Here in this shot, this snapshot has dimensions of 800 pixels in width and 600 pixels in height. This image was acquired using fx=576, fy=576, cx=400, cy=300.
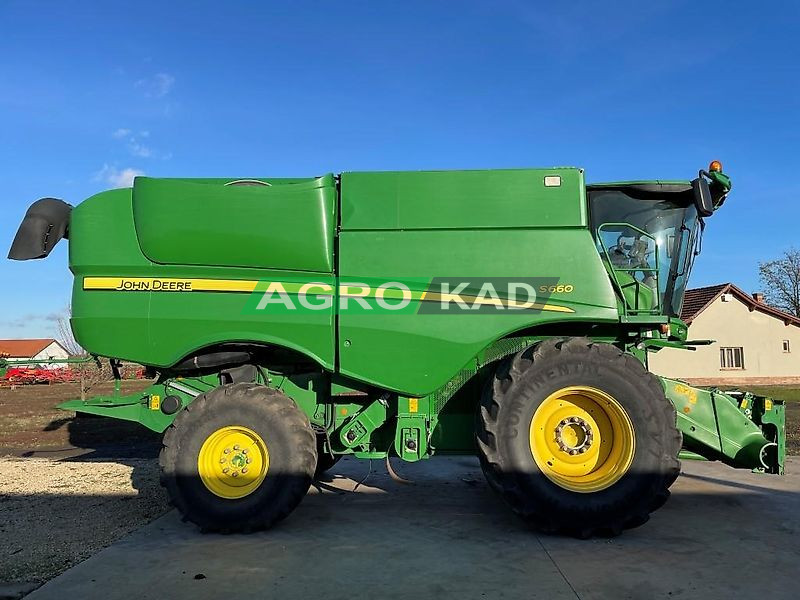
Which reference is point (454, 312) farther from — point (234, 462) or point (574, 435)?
point (234, 462)

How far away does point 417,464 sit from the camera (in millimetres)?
8430

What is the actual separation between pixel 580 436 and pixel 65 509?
5251mm

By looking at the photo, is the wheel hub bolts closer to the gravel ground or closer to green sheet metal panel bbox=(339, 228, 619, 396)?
green sheet metal panel bbox=(339, 228, 619, 396)

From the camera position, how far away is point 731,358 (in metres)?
29.4

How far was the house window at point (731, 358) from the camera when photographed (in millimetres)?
29256

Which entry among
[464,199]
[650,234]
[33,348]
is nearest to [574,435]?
[650,234]

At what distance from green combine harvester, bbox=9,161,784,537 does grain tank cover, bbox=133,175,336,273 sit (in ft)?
0.06

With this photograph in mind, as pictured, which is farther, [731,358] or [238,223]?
[731,358]

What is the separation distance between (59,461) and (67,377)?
3277cm

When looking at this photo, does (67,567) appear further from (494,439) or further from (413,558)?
(494,439)

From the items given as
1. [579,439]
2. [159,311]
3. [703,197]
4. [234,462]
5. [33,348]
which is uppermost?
[703,197]

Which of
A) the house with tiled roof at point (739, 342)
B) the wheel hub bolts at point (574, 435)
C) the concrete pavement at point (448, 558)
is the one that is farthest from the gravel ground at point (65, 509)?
the house with tiled roof at point (739, 342)

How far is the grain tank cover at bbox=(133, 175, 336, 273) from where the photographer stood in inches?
208

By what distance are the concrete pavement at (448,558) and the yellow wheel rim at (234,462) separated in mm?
413
